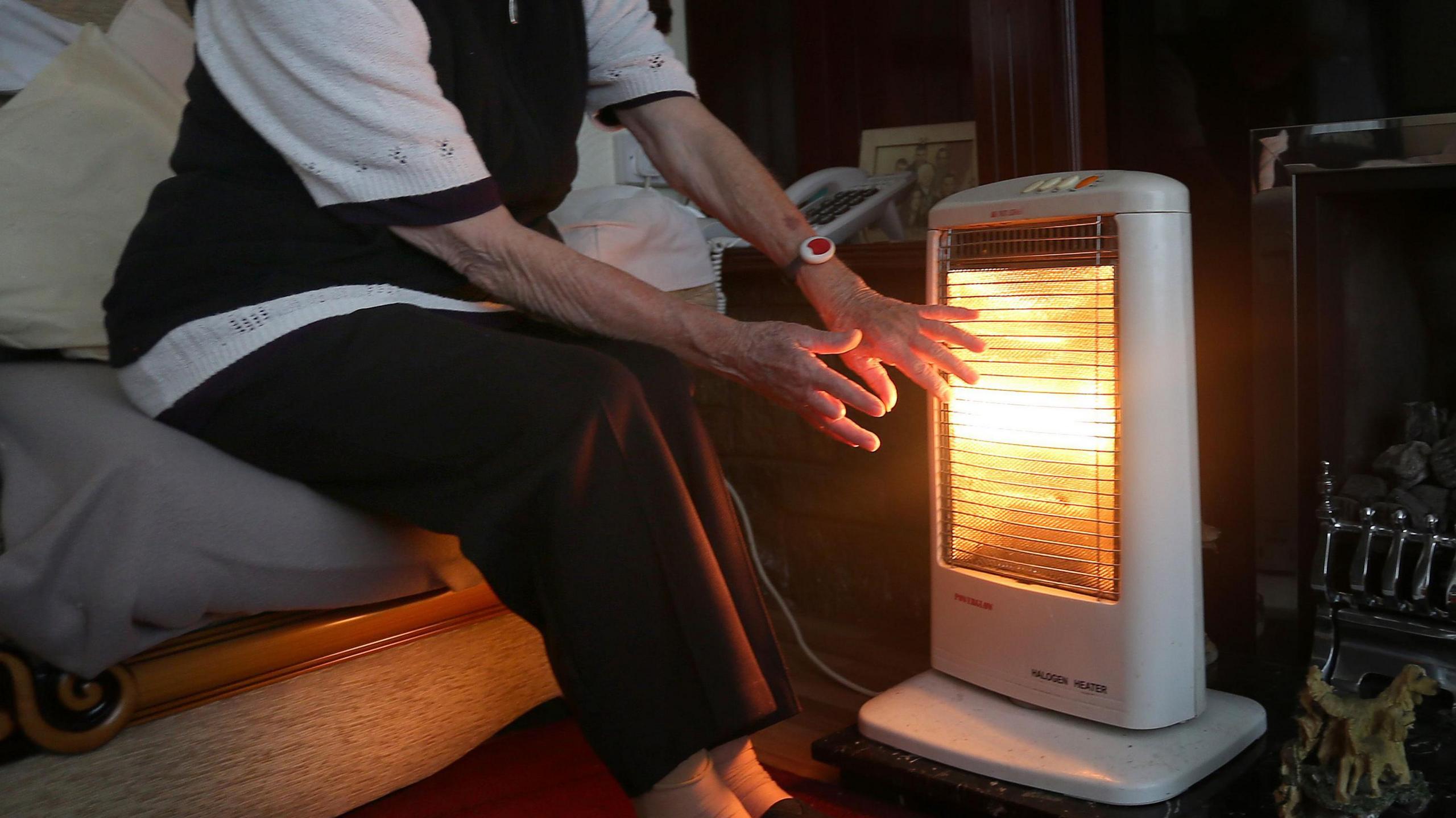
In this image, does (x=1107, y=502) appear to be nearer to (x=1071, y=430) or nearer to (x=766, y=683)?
(x=1071, y=430)

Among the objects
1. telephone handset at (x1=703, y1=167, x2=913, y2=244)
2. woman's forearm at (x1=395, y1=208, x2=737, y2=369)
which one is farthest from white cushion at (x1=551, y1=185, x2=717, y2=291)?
woman's forearm at (x1=395, y1=208, x2=737, y2=369)

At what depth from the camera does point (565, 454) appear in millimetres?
864

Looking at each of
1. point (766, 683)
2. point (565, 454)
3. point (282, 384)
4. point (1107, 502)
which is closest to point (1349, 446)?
point (1107, 502)

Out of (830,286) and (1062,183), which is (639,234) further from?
(1062,183)

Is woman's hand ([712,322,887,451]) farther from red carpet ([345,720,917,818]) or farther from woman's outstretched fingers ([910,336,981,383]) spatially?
red carpet ([345,720,917,818])

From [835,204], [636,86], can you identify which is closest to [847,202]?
[835,204]

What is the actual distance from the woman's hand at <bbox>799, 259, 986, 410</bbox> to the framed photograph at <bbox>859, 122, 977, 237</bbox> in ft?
2.43

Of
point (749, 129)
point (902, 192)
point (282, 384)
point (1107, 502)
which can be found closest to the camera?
point (282, 384)

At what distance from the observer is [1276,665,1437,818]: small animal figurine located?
950 mm

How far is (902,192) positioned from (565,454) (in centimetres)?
106

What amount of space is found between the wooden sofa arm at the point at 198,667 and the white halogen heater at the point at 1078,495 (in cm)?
50

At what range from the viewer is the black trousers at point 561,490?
2.81 ft

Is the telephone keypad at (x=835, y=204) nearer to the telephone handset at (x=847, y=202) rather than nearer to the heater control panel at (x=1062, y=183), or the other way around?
the telephone handset at (x=847, y=202)

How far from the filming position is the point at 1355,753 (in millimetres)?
951
